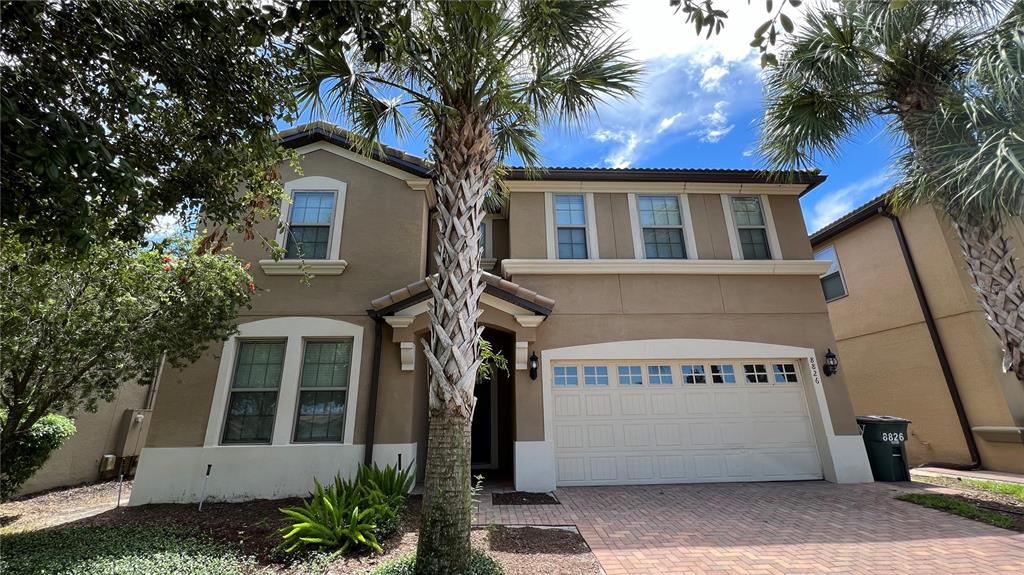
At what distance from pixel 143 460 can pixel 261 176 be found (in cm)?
654

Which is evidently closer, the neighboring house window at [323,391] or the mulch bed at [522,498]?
the mulch bed at [522,498]

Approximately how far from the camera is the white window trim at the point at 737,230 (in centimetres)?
1026

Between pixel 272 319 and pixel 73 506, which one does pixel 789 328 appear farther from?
pixel 73 506

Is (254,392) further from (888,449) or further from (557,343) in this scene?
(888,449)

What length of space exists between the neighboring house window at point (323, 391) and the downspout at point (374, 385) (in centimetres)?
56

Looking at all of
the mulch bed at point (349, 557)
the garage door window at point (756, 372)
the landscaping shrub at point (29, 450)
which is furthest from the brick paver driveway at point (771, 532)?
the landscaping shrub at point (29, 450)

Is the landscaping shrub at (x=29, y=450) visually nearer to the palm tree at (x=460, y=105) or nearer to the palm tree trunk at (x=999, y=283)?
the palm tree at (x=460, y=105)

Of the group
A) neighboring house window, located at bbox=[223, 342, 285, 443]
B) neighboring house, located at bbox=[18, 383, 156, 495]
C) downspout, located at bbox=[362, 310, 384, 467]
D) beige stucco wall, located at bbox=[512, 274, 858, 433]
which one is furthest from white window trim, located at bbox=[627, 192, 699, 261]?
neighboring house, located at bbox=[18, 383, 156, 495]

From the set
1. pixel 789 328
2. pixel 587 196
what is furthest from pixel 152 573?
pixel 789 328

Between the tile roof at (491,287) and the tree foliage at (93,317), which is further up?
the tile roof at (491,287)

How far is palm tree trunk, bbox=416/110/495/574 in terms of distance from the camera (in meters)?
4.10

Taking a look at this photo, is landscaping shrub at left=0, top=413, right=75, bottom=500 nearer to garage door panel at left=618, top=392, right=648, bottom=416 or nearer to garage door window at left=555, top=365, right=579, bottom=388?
garage door window at left=555, top=365, right=579, bottom=388

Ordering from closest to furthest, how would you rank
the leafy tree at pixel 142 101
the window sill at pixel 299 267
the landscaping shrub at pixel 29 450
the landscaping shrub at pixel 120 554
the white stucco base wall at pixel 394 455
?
the leafy tree at pixel 142 101 → the landscaping shrub at pixel 120 554 → the landscaping shrub at pixel 29 450 → the white stucco base wall at pixel 394 455 → the window sill at pixel 299 267

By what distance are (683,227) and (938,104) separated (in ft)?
15.8
